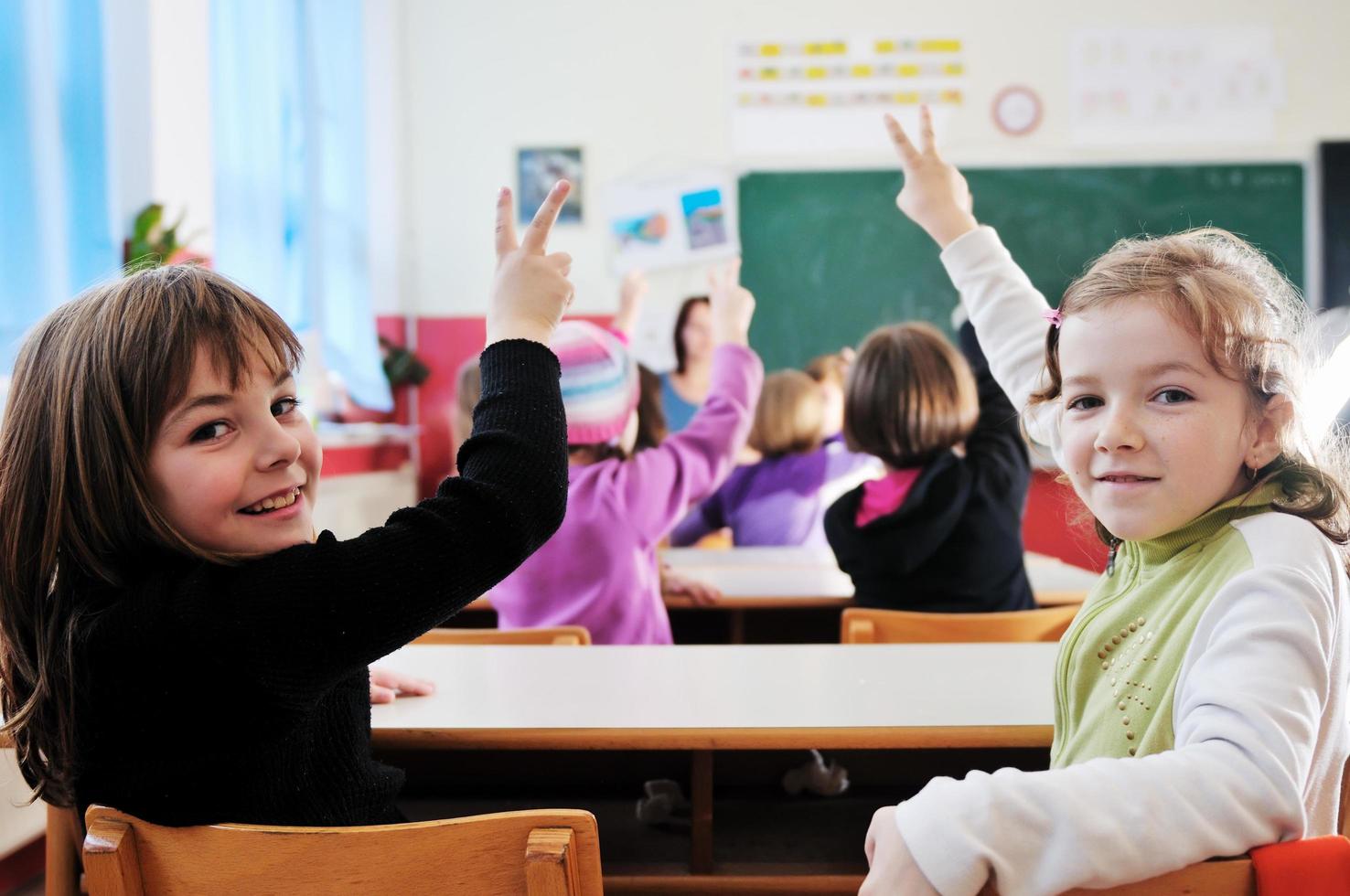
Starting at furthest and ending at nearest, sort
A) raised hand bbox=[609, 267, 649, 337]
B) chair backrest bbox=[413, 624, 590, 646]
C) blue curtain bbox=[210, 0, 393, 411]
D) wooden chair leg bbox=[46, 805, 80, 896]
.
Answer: blue curtain bbox=[210, 0, 393, 411] < raised hand bbox=[609, 267, 649, 337] < chair backrest bbox=[413, 624, 590, 646] < wooden chair leg bbox=[46, 805, 80, 896]

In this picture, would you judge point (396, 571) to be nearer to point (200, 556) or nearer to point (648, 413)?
point (200, 556)

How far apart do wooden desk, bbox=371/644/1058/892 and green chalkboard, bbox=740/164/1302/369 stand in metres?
4.06

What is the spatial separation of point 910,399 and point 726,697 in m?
1.00

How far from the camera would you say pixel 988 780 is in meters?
0.70

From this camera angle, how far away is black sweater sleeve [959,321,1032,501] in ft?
6.82

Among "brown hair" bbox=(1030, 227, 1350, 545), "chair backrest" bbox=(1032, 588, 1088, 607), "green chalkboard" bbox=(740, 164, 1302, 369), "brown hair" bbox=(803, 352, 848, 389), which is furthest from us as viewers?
"green chalkboard" bbox=(740, 164, 1302, 369)

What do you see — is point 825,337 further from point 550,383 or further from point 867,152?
point 550,383

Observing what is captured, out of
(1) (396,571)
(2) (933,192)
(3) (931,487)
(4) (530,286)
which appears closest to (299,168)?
(3) (931,487)

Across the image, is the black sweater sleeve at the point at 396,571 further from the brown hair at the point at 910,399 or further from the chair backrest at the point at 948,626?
the brown hair at the point at 910,399

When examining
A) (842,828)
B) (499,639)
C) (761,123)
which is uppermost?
(761,123)

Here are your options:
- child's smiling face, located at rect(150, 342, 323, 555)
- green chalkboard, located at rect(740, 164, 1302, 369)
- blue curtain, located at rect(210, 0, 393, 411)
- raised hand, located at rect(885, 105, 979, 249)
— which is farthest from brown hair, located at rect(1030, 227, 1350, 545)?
green chalkboard, located at rect(740, 164, 1302, 369)

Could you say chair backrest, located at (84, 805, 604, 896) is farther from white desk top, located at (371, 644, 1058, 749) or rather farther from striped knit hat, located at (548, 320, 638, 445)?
striped knit hat, located at (548, 320, 638, 445)

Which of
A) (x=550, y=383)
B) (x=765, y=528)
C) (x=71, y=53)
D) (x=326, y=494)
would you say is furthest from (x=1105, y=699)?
(x=326, y=494)

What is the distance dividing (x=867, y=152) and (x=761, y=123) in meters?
0.53
